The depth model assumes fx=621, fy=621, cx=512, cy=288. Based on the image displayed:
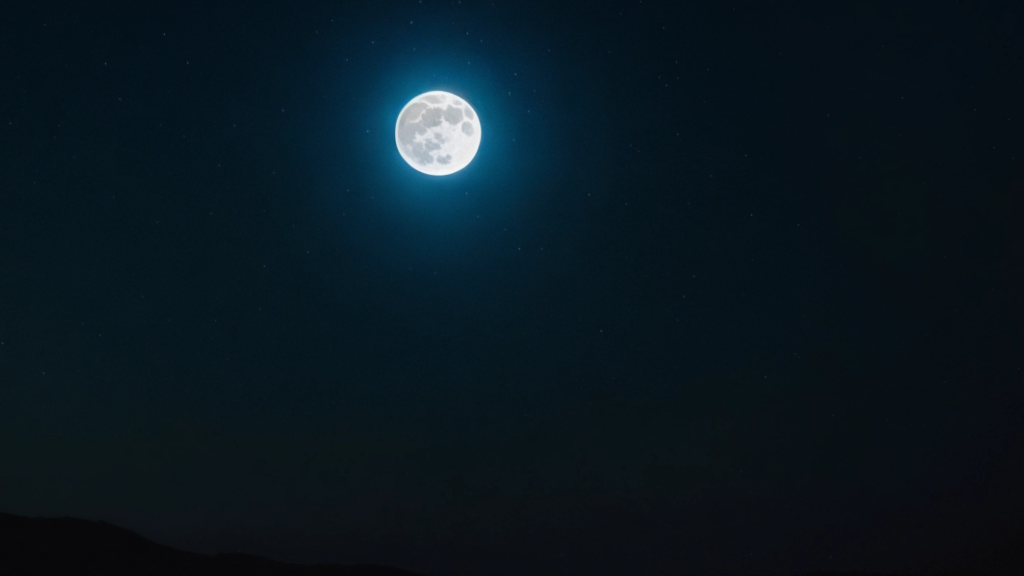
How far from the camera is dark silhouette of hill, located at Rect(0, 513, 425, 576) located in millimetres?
22625

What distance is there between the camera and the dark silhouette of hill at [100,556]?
22625mm

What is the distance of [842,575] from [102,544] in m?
47.7

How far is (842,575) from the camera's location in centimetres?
4634

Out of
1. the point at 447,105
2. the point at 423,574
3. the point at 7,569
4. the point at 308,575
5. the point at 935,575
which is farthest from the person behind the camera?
the point at 935,575

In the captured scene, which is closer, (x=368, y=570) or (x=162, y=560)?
(x=162, y=560)

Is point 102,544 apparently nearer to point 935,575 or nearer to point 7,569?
point 7,569

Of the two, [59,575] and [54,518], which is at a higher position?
[54,518]

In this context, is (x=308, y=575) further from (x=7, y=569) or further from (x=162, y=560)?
(x=7, y=569)

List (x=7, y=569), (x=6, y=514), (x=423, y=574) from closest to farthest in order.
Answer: (x=7, y=569) → (x=6, y=514) → (x=423, y=574)

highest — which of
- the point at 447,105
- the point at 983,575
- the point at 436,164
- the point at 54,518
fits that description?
the point at 447,105

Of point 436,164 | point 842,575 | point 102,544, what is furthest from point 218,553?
point 842,575

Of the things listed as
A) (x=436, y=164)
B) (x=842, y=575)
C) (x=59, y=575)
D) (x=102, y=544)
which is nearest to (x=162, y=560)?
(x=102, y=544)

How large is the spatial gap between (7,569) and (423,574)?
22.0 m

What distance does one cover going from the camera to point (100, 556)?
2528 centimetres
